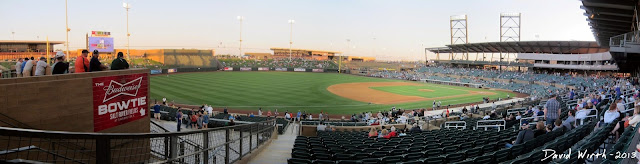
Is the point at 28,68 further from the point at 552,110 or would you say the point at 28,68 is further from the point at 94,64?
the point at 552,110

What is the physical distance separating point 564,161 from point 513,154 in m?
1.81

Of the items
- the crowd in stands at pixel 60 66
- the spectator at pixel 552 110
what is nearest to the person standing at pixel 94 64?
the crowd in stands at pixel 60 66

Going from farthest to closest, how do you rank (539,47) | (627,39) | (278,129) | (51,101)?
(539,47)
(627,39)
(278,129)
(51,101)

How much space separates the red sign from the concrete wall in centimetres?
13

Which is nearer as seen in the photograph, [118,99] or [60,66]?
[60,66]

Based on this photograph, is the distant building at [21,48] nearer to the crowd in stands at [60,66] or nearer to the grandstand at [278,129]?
the grandstand at [278,129]

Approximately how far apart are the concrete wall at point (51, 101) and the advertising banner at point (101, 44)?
4301 centimetres

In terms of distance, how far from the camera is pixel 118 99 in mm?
7832

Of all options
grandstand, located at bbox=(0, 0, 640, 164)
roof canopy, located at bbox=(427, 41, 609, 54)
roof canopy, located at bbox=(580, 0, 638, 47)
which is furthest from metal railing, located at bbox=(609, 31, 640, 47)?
roof canopy, located at bbox=(427, 41, 609, 54)

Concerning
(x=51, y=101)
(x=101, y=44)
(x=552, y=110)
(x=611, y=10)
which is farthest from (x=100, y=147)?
(x=101, y=44)

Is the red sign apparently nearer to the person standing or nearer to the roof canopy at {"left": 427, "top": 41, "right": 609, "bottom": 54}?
the person standing

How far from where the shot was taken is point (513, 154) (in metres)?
6.77

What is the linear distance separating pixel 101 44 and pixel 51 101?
146ft

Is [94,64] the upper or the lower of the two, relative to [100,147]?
upper
